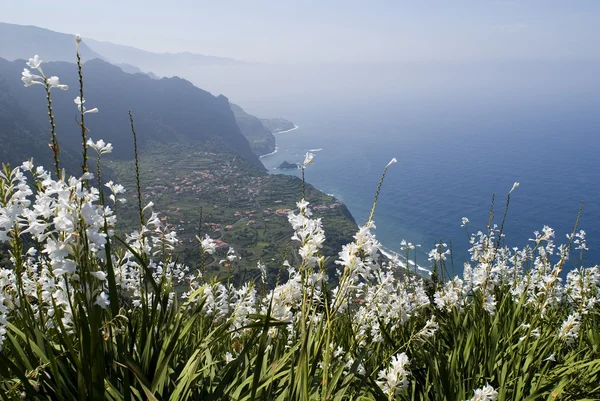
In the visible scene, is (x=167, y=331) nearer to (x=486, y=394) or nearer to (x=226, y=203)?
(x=486, y=394)

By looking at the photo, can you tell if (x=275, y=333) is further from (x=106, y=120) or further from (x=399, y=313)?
(x=106, y=120)

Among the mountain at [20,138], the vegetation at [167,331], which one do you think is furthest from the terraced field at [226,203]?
the vegetation at [167,331]

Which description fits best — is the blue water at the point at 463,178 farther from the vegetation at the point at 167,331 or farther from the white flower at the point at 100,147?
the white flower at the point at 100,147

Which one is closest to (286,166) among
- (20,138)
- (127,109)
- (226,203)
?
(226,203)

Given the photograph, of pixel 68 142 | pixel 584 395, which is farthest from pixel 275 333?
pixel 68 142

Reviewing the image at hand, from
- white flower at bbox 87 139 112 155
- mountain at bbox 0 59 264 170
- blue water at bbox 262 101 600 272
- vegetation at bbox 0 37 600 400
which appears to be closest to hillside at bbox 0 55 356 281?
mountain at bbox 0 59 264 170

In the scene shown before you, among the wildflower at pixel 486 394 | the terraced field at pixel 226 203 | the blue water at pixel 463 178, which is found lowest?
the terraced field at pixel 226 203
